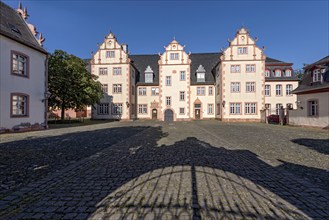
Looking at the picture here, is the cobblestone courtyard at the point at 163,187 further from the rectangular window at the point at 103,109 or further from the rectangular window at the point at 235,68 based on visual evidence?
the rectangular window at the point at 103,109

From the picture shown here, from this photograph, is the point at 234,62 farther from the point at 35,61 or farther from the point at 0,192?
the point at 0,192

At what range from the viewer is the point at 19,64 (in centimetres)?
1502

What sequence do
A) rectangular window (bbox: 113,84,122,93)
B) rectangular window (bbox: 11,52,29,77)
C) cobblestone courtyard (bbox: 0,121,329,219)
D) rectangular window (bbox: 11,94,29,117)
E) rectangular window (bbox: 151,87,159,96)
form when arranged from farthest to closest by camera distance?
rectangular window (bbox: 151,87,159,96), rectangular window (bbox: 113,84,122,93), rectangular window (bbox: 11,52,29,77), rectangular window (bbox: 11,94,29,117), cobblestone courtyard (bbox: 0,121,329,219)

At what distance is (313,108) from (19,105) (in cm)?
2771

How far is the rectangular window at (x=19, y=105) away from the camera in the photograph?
14.4 m

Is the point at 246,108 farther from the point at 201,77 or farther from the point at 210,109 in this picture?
the point at 201,77

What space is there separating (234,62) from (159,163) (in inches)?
1127

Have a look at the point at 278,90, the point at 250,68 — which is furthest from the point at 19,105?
the point at 278,90

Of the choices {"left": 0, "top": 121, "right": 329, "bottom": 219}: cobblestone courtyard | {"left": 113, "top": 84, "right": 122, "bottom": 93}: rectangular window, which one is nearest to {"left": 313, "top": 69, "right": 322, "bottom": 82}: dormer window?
{"left": 0, "top": 121, "right": 329, "bottom": 219}: cobblestone courtyard

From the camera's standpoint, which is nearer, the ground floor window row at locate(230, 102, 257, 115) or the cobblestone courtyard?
the cobblestone courtyard

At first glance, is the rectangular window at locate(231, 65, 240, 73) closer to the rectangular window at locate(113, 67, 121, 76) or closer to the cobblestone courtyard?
the rectangular window at locate(113, 67, 121, 76)

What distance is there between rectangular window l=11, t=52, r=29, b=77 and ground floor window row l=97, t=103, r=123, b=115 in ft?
57.4

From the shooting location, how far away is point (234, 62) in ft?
99.6

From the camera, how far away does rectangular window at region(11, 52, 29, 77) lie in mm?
14461
